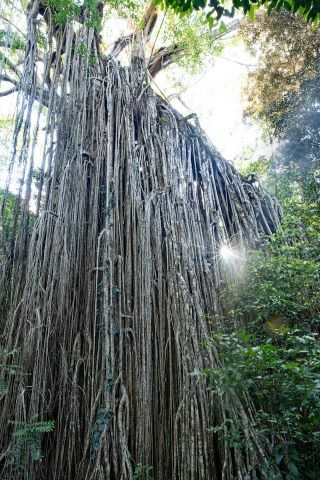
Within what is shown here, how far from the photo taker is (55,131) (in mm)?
3576

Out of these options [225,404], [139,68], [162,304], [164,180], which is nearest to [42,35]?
[139,68]

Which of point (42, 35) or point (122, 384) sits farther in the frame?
point (42, 35)

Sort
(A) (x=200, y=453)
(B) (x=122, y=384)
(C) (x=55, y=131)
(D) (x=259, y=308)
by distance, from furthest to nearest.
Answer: (C) (x=55, y=131) → (D) (x=259, y=308) → (B) (x=122, y=384) → (A) (x=200, y=453)

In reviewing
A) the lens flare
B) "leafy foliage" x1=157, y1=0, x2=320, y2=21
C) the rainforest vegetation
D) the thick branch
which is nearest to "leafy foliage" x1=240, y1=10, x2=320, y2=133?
the thick branch

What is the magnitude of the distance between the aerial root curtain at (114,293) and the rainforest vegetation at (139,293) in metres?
0.01

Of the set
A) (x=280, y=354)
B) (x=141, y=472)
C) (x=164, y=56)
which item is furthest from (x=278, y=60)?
(x=141, y=472)

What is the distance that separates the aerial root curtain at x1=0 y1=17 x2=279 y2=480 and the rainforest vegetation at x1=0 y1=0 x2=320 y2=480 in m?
0.01

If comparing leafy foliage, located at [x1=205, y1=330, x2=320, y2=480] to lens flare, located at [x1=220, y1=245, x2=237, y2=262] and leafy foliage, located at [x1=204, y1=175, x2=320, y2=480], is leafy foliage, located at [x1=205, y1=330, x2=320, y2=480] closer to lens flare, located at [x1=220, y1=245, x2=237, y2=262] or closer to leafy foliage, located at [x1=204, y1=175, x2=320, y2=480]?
leafy foliage, located at [x1=204, y1=175, x2=320, y2=480]

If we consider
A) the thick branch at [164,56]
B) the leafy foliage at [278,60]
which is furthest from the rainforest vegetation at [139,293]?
the leafy foliage at [278,60]

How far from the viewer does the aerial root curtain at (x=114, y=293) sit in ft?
7.79

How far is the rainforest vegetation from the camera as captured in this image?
2.10 m

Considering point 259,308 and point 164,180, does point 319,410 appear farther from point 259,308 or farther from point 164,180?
point 164,180

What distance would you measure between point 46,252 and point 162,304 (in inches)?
36.5

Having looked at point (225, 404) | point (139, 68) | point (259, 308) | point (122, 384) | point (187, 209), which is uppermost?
point (139, 68)
